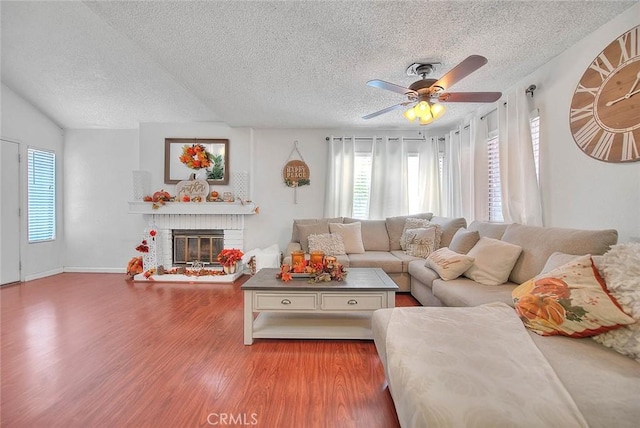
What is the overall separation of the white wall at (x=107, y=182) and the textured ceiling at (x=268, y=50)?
1.85 feet

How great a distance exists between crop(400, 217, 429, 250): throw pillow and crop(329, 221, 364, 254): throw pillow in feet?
1.96

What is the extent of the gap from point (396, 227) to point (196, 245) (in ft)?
10.7

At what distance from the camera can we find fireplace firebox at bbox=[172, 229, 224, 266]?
4.64 m

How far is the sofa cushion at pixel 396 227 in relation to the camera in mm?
4191

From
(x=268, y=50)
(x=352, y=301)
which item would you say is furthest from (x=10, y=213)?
(x=352, y=301)

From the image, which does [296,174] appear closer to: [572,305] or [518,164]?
[518,164]

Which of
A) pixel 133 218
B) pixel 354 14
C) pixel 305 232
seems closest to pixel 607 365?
pixel 354 14

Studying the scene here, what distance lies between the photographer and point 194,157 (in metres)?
4.62

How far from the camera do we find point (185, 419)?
58.4 inches

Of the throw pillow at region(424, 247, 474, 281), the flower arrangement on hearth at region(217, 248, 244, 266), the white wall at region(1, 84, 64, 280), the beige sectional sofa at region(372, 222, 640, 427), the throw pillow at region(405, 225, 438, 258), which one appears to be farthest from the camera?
the flower arrangement on hearth at region(217, 248, 244, 266)

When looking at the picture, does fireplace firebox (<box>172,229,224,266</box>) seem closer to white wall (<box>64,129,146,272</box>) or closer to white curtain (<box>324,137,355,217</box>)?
white wall (<box>64,129,146,272</box>)

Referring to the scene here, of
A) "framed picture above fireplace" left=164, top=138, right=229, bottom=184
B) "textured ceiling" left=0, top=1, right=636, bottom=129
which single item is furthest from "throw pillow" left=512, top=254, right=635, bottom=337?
"framed picture above fireplace" left=164, top=138, right=229, bottom=184

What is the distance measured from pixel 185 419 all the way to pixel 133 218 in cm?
435

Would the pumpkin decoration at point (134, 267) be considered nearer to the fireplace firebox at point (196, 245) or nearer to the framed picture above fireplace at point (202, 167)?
the fireplace firebox at point (196, 245)
